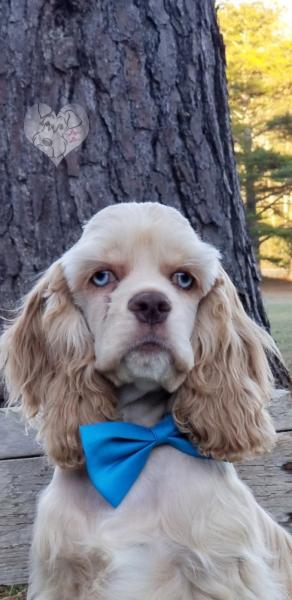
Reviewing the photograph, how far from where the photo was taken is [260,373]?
2.51 m

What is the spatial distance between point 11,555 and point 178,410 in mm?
1209

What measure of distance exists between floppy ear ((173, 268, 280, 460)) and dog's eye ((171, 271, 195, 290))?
0.34 ft

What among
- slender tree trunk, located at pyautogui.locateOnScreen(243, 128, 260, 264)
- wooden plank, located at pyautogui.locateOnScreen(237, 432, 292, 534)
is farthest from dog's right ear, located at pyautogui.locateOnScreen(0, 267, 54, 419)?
slender tree trunk, located at pyautogui.locateOnScreen(243, 128, 260, 264)

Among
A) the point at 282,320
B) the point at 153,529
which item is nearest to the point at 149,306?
the point at 153,529

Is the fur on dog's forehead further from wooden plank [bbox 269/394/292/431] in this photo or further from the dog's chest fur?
wooden plank [bbox 269/394/292/431]

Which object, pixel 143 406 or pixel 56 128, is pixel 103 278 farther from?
pixel 56 128

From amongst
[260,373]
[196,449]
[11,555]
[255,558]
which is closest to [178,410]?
[196,449]

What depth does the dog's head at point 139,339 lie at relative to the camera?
7.02 feet

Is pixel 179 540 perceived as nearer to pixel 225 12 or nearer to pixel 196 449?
pixel 196 449

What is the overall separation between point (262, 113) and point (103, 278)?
20.2 metres

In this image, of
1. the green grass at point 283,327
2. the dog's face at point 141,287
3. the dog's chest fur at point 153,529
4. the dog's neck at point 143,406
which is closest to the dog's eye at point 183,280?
the dog's face at point 141,287

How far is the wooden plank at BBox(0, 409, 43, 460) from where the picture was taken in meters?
3.22

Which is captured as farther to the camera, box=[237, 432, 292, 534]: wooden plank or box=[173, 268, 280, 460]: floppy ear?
box=[237, 432, 292, 534]: wooden plank

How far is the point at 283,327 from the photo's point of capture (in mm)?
8828
